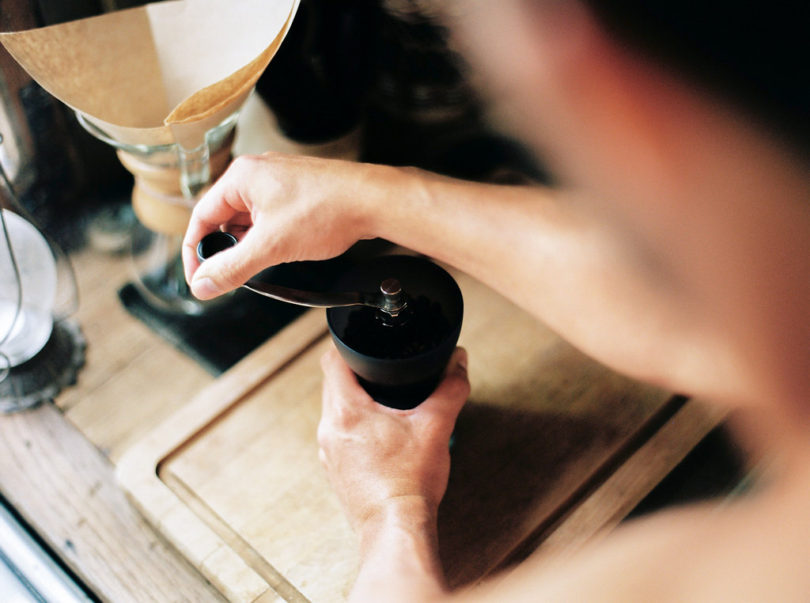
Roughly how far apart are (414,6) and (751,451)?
60 centimetres

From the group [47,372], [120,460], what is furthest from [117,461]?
[47,372]

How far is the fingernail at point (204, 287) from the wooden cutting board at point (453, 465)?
0.15 meters

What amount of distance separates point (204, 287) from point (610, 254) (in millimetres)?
313

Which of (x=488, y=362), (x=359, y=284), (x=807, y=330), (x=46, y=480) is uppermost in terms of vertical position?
(x=807, y=330)

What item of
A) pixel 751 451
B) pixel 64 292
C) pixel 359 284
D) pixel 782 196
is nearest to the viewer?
pixel 782 196

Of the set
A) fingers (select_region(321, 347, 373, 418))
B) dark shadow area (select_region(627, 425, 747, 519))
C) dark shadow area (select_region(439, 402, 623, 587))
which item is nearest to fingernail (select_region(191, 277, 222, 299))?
fingers (select_region(321, 347, 373, 418))

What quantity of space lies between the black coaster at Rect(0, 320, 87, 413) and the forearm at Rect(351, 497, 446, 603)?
372 mm

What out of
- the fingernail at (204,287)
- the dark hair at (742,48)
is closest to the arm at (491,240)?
the fingernail at (204,287)

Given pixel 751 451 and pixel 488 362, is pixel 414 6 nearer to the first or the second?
pixel 488 362

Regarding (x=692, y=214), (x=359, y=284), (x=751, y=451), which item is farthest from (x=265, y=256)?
(x=751, y=451)

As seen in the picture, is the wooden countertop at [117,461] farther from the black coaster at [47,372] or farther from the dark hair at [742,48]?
the dark hair at [742,48]

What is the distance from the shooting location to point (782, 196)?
0.44 m

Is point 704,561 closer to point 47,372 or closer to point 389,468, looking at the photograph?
point 389,468

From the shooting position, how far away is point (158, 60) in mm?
704
